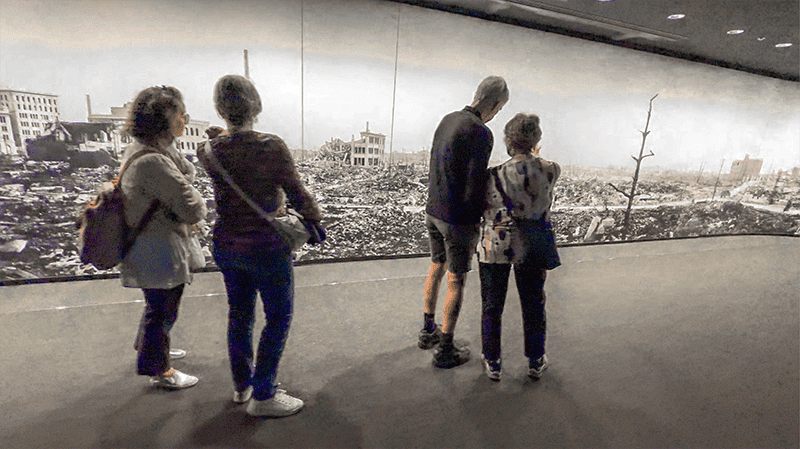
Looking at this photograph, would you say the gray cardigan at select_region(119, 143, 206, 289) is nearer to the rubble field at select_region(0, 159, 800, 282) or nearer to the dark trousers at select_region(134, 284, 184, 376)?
the dark trousers at select_region(134, 284, 184, 376)

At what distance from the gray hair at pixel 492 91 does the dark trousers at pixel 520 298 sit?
0.83m

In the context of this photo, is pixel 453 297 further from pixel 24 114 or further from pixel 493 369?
pixel 24 114

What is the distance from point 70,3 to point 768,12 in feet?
17.8

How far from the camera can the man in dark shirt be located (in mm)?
1823

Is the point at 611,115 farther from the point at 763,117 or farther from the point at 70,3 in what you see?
the point at 70,3

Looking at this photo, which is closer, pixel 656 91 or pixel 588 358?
pixel 588 358

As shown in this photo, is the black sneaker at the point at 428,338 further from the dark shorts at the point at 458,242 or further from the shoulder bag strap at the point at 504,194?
the shoulder bag strap at the point at 504,194

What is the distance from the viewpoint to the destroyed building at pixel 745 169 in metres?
5.74

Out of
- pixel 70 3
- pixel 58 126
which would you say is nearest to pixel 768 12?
pixel 70 3

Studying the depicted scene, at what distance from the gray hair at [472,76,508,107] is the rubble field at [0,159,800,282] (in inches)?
62.7

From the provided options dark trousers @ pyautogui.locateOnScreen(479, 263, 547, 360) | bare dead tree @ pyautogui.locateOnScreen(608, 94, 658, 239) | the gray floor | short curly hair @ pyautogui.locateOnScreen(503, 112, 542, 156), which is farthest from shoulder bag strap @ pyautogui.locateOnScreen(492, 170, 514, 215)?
bare dead tree @ pyautogui.locateOnScreen(608, 94, 658, 239)

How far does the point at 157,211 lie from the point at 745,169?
25.5 ft

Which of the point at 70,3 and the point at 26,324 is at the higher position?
the point at 70,3

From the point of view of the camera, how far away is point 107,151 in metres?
2.76
